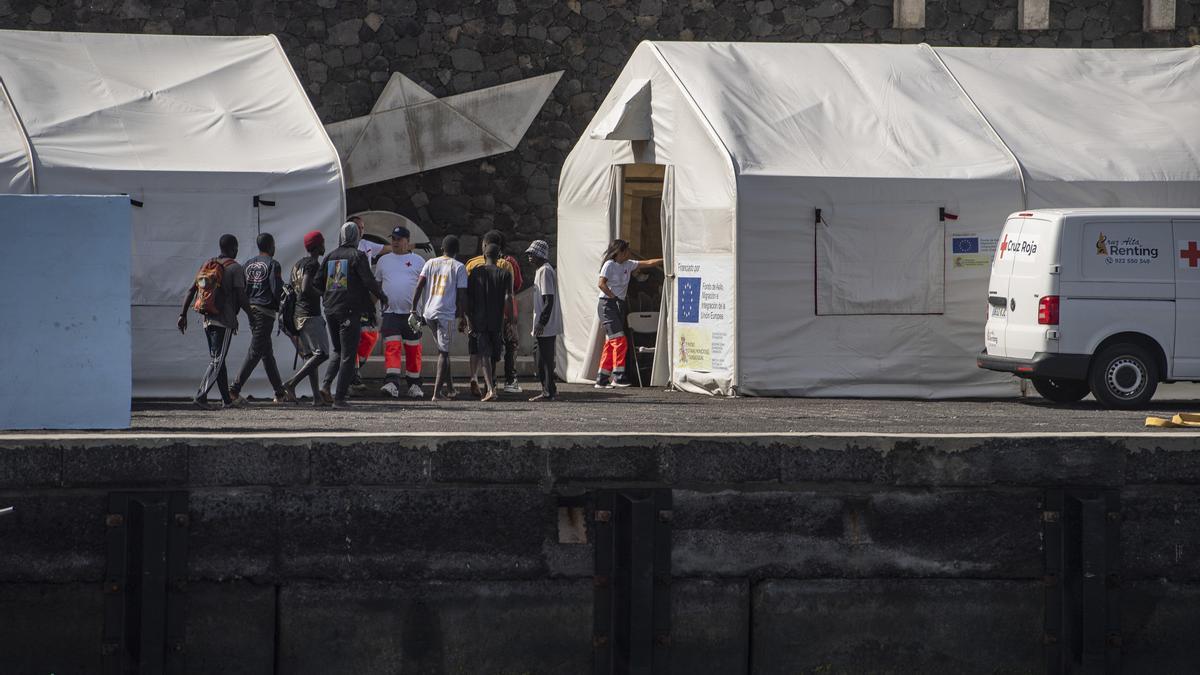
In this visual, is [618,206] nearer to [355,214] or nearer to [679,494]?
[355,214]

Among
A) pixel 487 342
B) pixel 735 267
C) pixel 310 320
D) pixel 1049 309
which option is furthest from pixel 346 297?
pixel 1049 309

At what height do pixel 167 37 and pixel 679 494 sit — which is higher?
pixel 167 37

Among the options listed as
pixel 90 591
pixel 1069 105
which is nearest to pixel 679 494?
pixel 90 591

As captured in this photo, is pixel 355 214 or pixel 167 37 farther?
pixel 355 214

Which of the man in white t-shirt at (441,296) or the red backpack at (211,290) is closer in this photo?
the red backpack at (211,290)

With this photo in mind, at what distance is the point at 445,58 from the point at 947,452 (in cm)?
1343

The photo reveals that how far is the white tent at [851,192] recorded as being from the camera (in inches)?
581

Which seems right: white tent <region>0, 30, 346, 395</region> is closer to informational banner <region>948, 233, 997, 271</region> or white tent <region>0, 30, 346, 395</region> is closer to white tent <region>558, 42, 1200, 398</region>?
white tent <region>558, 42, 1200, 398</region>

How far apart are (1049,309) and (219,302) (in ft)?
21.8

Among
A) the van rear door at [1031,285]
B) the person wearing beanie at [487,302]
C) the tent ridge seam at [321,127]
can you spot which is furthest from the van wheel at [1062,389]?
the tent ridge seam at [321,127]

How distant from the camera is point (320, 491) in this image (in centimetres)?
710

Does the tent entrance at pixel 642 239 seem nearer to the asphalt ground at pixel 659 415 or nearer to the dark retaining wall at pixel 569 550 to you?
the asphalt ground at pixel 659 415

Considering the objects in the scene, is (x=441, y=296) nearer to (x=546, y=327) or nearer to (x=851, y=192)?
(x=546, y=327)

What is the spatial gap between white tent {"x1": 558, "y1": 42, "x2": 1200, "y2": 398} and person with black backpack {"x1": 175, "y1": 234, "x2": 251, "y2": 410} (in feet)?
14.3
